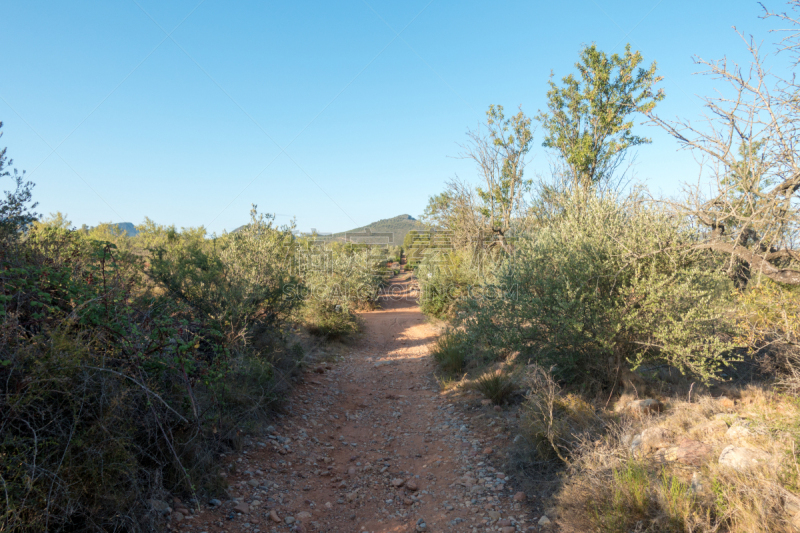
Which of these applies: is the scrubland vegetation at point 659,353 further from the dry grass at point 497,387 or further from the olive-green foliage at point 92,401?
the olive-green foliage at point 92,401

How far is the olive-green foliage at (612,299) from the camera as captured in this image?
16.7 ft

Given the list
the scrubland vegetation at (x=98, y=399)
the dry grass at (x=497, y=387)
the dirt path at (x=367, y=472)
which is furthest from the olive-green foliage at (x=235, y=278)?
the dry grass at (x=497, y=387)

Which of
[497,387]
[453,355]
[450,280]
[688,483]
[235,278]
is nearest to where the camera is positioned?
[688,483]

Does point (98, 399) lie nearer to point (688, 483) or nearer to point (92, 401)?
point (92, 401)

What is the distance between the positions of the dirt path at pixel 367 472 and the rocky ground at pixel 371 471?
12 mm

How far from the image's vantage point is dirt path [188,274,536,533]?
12.2ft

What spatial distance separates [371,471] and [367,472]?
0.05 meters

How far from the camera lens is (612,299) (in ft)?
18.0

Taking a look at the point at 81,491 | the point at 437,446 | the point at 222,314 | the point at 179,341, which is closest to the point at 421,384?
the point at 437,446

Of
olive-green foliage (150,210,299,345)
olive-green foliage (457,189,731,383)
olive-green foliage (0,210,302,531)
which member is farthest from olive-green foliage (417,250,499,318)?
olive-green foliage (0,210,302,531)

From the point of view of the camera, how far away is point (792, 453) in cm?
299

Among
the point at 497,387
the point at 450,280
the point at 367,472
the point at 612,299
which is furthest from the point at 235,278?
the point at 450,280

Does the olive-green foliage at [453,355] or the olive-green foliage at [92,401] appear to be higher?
the olive-green foliage at [92,401]

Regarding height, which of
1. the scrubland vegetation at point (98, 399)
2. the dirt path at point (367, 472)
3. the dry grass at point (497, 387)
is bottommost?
the dirt path at point (367, 472)
